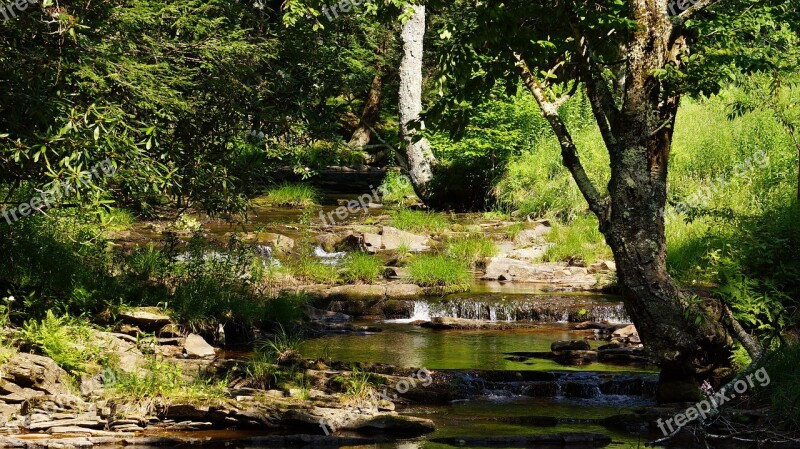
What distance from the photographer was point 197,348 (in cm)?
1154

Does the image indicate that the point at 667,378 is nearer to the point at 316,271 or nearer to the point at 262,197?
the point at 316,271

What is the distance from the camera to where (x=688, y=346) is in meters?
9.23

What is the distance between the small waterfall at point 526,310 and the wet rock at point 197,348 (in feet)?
13.7

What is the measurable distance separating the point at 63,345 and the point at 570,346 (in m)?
6.25

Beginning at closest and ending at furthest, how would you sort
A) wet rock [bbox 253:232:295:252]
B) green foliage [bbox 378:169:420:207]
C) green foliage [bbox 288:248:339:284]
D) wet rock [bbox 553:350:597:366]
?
wet rock [bbox 553:350:597:366] → green foliage [bbox 288:248:339:284] → wet rock [bbox 253:232:295:252] → green foliage [bbox 378:169:420:207]

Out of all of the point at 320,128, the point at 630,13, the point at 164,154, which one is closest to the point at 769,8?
the point at 630,13

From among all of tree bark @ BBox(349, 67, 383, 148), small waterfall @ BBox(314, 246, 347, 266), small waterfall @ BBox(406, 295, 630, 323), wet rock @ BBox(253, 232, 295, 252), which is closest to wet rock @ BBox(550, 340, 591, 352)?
small waterfall @ BBox(406, 295, 630, 323)

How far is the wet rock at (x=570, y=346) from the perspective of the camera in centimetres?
1231

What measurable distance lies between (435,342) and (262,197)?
13.2 meters

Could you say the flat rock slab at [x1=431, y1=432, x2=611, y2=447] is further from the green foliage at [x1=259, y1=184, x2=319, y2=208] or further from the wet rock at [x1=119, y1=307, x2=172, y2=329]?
the green foliage at [x1=259, y1=184, x2=319, y2=208]

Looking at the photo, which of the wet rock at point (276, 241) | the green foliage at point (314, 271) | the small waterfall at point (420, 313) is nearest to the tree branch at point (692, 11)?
the small waterfall at point (420, 313)

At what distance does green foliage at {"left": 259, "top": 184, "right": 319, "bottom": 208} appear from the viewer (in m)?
25.1

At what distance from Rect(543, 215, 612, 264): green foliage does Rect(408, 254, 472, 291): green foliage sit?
97.0 inches

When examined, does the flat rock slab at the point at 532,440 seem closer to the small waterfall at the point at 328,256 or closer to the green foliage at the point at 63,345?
the green foliage at the point at 63,345
